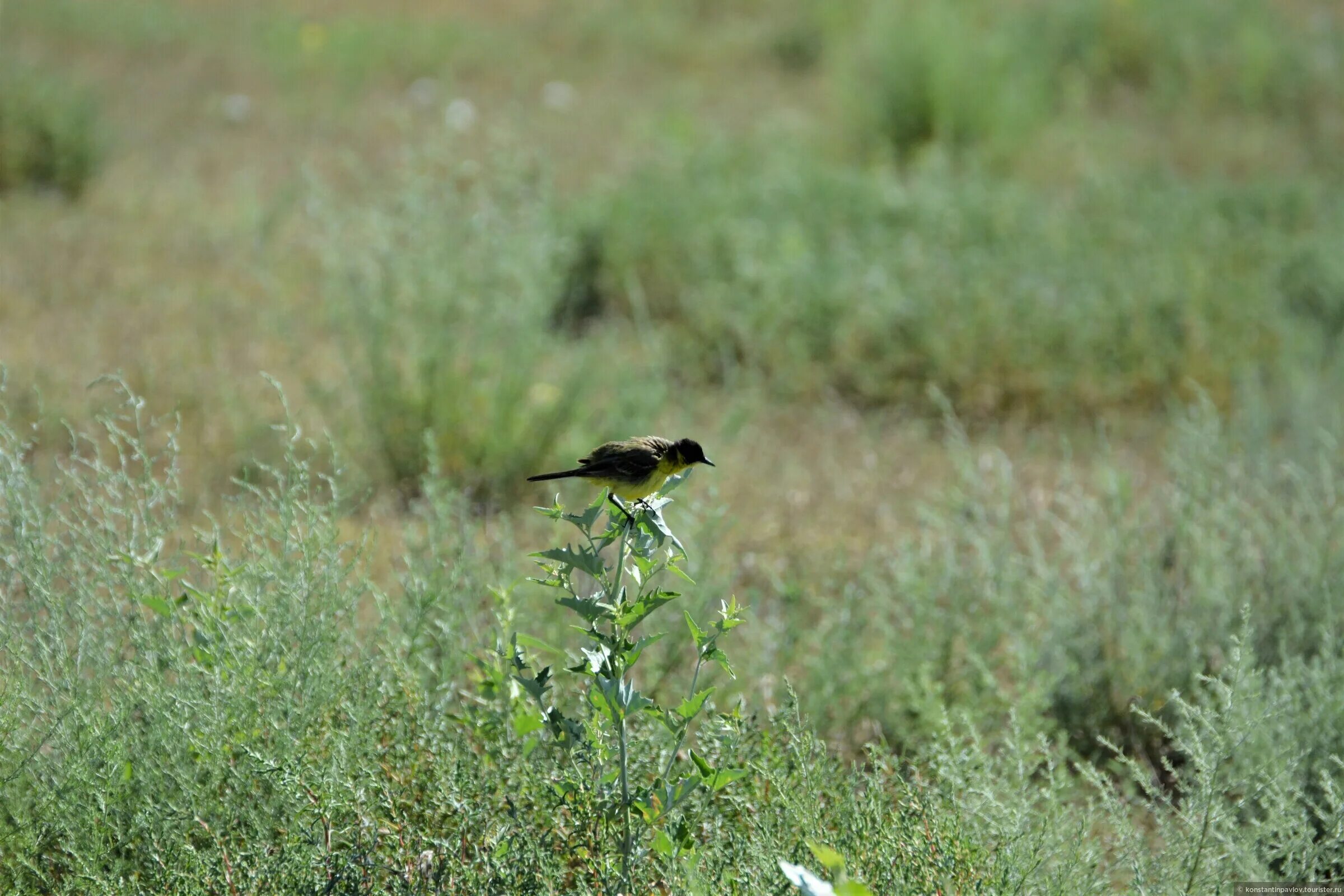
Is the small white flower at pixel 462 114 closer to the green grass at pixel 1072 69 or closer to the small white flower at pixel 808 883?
the green grass at pixel 1072 69

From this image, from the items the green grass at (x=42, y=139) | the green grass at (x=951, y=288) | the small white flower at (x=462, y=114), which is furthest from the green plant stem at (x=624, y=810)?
the small white flower at (x=462, y=114)

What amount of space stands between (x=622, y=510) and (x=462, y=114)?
7953 millimetres

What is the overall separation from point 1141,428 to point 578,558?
3.82m

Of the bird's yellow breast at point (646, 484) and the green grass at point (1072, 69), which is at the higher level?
the bird's yellow breast at point (646, 484)

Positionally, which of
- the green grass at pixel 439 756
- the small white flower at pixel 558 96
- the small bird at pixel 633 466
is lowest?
the small white flower at pixel 558 96

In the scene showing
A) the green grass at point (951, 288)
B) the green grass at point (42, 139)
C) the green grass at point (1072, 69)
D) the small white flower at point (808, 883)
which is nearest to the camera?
the small white flower at point (808, 883)

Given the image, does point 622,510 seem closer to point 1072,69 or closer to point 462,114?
point 462,114

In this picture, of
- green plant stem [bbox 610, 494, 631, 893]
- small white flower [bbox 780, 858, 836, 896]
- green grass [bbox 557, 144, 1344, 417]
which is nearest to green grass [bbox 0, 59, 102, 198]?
green grass [bbox 557, 144, 1344, 417]

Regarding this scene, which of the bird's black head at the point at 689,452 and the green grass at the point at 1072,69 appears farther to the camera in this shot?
the green grass at the point at 1072,69

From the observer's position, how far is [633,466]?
6.90 feet

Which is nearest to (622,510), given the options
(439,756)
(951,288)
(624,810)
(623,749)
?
(623,749)

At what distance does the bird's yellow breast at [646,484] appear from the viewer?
2111 mm

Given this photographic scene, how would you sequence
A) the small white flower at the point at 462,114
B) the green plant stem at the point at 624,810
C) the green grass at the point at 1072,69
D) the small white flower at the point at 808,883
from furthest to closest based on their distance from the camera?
1. the small white flower at the point at 462,114
2. the green grass at the point at 1072,69
3. the green plant stem at the point at 624,810
4. the small white flower at the point at 808,883

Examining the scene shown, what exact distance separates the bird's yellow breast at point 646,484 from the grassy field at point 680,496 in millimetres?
106
